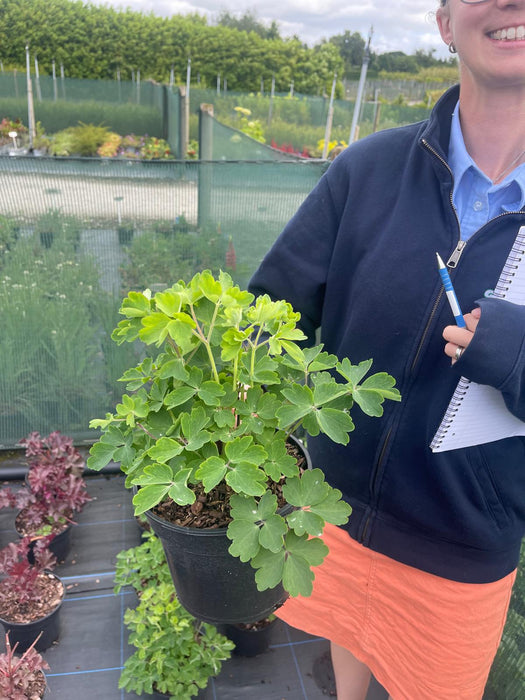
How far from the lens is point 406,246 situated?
3.80 ft

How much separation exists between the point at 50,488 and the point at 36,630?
63 cm

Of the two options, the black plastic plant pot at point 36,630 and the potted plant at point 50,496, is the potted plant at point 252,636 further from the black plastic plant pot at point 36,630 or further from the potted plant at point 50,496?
the potted plant at point 50,496

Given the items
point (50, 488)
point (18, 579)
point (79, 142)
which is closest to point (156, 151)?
point (79, 142)

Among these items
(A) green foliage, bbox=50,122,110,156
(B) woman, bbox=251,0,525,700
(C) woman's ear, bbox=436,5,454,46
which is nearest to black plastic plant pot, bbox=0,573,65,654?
(B) woman, bbox=251,0,525,700

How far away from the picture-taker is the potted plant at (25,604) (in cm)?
200

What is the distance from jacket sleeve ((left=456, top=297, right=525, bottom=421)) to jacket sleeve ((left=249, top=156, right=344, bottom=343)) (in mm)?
439

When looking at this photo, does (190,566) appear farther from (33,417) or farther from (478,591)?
(33,417)

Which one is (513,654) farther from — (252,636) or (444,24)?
(444,24)

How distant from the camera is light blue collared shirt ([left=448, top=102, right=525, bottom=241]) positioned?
1.10 m

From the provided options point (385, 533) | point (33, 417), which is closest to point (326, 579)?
point (385, 533)

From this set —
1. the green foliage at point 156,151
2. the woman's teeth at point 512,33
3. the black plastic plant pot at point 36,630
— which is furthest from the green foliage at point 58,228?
the green foliage at point 156,151

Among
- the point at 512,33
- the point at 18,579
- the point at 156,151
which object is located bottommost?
the point at 18,579

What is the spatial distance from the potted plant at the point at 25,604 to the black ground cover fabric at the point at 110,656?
0.11m

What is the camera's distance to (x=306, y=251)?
50.4 inches
